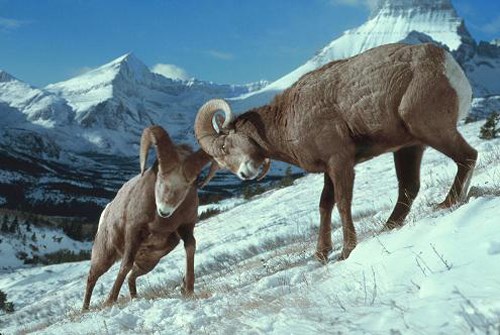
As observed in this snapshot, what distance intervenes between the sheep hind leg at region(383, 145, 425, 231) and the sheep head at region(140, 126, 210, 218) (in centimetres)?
Answer: 293

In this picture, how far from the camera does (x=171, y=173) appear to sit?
9.19 meters

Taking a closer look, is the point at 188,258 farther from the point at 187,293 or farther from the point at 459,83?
the point at 459,83

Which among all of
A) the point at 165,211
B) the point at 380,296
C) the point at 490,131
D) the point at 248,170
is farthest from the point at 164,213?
the point at 490,131

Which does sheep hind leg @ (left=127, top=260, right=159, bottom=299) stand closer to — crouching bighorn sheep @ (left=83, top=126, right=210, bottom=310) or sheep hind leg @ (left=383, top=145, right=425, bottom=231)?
crouching bighorn sheep @ (left=83, top=126, right=210, bottom=310)

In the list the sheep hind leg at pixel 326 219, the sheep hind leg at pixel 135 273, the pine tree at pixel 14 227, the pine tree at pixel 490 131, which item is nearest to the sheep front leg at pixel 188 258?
the sheep hind leg at pixel 135 273

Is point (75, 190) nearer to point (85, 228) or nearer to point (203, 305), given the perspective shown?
point (85, 228)

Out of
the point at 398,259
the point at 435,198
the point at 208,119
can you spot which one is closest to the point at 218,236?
the point at 435,198

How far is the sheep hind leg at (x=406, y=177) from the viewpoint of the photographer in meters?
7.57

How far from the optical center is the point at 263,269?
31.4 feet

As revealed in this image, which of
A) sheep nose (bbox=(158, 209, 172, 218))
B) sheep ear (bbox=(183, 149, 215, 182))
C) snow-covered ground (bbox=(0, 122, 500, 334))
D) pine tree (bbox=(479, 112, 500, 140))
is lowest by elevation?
pine tree (bbox=(479, 112, 500, 140))

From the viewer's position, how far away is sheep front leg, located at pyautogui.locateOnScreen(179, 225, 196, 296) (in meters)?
8.95

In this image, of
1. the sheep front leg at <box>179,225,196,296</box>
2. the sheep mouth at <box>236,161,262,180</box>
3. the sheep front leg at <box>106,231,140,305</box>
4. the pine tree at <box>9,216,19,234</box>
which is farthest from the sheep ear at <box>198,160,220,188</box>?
the pine tree at <box>9,216,19,234</box>

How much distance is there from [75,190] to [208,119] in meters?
152

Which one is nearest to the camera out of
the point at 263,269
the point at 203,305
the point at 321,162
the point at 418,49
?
the point at 203,305
